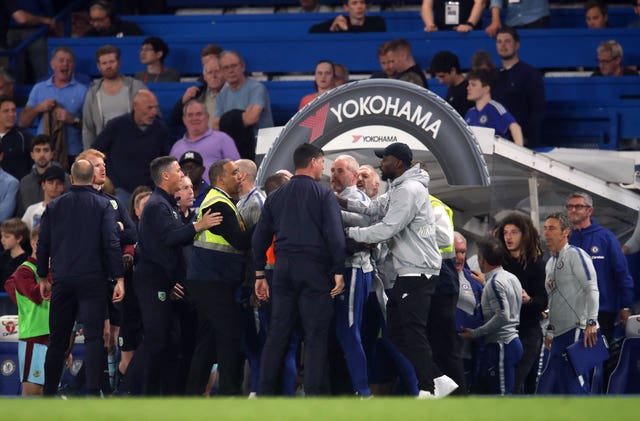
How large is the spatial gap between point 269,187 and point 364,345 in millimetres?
1316

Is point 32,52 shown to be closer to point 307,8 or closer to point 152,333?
point 307,8

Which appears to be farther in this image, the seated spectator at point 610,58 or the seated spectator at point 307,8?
the seated spectator at point 307,8

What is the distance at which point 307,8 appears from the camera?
15.1m

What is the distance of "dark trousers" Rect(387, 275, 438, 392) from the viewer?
8969mm

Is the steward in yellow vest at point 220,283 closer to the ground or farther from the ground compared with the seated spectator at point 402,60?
closer to the ground

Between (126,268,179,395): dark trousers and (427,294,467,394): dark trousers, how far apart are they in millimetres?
1852

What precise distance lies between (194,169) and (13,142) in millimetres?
2964

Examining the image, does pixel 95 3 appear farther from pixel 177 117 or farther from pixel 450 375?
pixel 450 375

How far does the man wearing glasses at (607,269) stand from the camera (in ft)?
34.7

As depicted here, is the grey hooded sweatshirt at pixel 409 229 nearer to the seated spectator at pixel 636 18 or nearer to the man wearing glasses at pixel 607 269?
the man wearing glasses at pixel 607 269

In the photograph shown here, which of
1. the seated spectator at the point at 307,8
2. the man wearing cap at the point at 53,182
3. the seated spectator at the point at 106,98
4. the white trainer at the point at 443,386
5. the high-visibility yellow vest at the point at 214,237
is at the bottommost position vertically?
the white trainer at the point at 443,386

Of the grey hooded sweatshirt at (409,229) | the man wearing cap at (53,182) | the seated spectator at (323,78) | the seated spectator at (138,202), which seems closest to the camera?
the grey hooded sweatshirt at (409,229)

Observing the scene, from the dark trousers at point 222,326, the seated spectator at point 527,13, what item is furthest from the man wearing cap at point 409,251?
the seated spectator at point 527,13

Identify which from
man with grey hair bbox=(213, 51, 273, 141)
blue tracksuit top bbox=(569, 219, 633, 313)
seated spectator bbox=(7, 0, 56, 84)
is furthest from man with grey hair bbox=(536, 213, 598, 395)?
seated spectator bbox=(7, 0, 56, 84)
